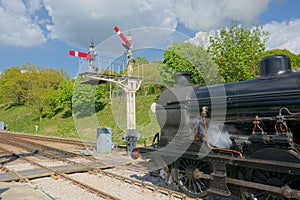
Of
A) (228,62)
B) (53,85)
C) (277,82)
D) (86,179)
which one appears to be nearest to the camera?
(277,82)

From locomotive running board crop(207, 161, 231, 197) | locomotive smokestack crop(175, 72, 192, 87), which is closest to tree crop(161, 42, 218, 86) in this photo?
locomotive smokestack crop(175, 72, 192, 87)

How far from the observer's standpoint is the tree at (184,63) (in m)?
9.17

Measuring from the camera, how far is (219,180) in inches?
241

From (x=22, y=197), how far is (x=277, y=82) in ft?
20.7

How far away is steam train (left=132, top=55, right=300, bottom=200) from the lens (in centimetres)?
512

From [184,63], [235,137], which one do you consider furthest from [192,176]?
[184,63]

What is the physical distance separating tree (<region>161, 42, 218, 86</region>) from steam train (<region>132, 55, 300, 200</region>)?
149cm

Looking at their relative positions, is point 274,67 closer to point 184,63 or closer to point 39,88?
point 184,63

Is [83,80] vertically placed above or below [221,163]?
above

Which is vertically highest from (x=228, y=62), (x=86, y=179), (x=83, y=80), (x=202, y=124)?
(x=228, y=62)

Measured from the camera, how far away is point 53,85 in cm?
5172

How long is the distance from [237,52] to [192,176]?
9623 millimetres

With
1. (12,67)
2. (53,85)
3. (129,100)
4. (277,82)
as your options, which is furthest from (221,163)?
(12,67)

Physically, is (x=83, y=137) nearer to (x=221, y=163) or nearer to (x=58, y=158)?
(x=58, y=158)
